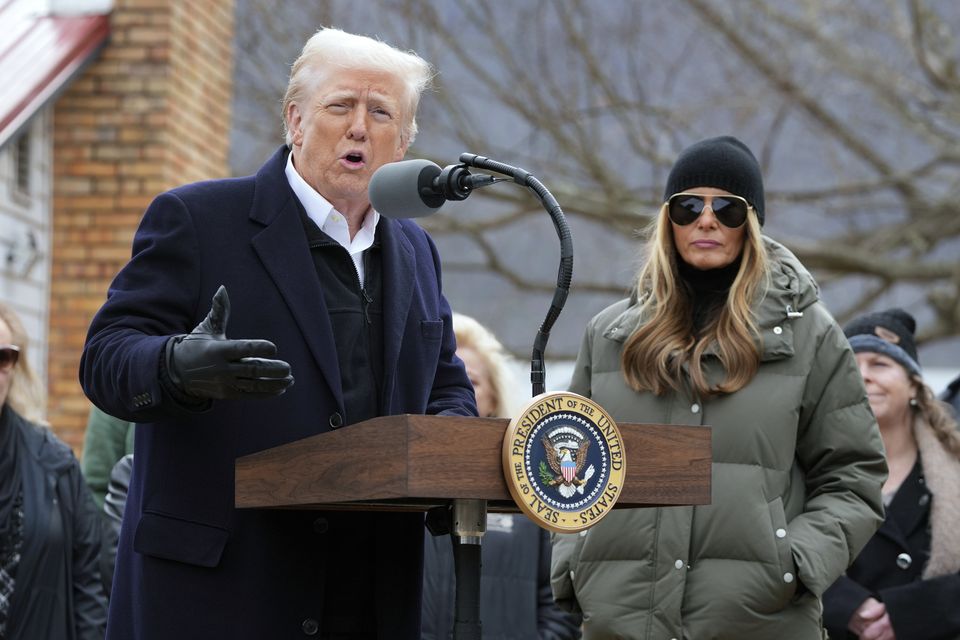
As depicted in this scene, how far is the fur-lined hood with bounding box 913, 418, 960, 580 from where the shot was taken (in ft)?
16.9

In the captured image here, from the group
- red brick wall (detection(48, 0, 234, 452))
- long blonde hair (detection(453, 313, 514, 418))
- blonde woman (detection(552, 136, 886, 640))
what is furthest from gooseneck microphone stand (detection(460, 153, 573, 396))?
red brick wall (detection(48, 0, 234, 452))

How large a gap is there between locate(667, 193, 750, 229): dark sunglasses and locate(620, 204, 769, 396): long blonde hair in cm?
3

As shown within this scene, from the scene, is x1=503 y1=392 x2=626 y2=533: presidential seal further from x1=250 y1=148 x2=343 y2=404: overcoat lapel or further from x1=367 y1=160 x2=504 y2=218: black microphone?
x1=250 y1=148 x2=343 y2=404: overcoat lapel

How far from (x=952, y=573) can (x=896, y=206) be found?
814 cm

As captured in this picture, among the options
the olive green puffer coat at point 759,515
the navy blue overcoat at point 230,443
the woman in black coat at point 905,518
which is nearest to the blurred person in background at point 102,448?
the olive green puffer coat at point 759,515

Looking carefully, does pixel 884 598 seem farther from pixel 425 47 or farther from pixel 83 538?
pixel 425 47

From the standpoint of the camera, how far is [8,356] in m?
5.41

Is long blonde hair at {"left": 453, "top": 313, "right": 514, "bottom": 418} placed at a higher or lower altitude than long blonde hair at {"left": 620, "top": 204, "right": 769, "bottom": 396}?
higher

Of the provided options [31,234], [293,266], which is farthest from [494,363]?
[31,234]

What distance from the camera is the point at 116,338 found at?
289 cm

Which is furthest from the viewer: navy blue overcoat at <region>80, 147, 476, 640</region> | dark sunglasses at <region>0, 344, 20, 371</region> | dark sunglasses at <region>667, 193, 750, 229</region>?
dark sunglasses at <region>0, 344, 20, 371</region>

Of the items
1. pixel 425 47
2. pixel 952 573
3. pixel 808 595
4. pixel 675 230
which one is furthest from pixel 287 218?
pixel 425 47

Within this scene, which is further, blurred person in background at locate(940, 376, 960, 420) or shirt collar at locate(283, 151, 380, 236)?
blurred person in background at locate(940, 376, 960, 420)

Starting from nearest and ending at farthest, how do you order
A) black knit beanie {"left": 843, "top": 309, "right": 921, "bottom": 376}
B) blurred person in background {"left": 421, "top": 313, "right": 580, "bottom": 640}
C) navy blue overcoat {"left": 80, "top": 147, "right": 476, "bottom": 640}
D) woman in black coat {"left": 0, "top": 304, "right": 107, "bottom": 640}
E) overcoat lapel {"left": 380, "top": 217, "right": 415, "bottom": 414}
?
navy blue overcoat {"left": 80, "top": 147, "right": 476, "bottom": 640}, overcoat lapel {"left": 380, "top": 217, "right": 415, "bottom": 414}, woman in black coat {"left": 0, "top": 304, "right": 107, "bottom": 640}, blurred person in background {"left": 421, "top": 313, "right": 580, "bottom": 640}, black knit beanie {"left": 843, "top": 309, "right": 921, "bottom": 376}
